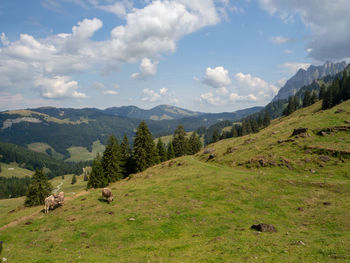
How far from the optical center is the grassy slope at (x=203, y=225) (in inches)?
628

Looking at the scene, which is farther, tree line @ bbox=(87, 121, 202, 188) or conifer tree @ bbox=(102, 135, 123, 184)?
conifer tree @ bbox=(102, 135, 123, 184)

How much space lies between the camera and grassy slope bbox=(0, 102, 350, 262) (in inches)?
628

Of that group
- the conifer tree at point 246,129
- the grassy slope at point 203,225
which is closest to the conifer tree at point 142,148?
the grassy slope at point 203,225

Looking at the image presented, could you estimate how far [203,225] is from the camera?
A: 76.9 feet

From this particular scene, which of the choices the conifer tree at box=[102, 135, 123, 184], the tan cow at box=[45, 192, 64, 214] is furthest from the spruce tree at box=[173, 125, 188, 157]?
the tan cow at box=[45, 192, 64, 214]

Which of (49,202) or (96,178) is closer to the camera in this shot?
(49,202)

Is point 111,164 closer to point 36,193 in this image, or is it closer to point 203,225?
point 36,193

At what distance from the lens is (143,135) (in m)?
70.4

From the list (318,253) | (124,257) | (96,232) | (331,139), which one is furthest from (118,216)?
(331,139)

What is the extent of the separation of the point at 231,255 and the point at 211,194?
17411mm

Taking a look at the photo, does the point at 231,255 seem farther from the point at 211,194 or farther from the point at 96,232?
the point at 211,194

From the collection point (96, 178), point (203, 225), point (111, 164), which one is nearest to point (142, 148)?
point (111, 164)

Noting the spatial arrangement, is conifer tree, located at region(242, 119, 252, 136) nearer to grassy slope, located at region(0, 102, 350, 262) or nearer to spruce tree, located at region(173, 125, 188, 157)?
spruce tree, located at region(173, 125, 188, 157)

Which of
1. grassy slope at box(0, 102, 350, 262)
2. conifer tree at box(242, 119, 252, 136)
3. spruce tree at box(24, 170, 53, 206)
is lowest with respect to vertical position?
spruce tree at box(24, 170, 53, 206)
